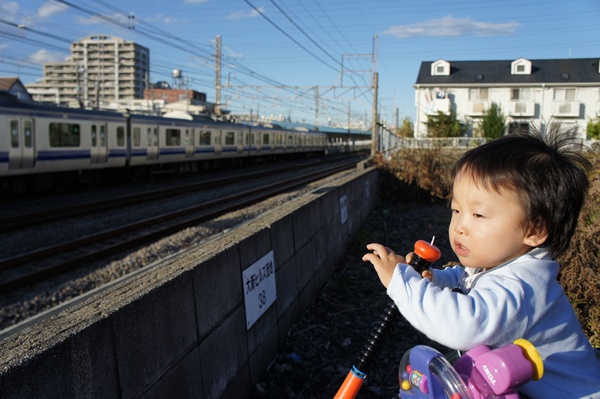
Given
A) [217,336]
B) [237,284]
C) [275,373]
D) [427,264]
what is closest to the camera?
[427,264]

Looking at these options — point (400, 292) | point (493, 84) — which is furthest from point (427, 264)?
point (493, 84)

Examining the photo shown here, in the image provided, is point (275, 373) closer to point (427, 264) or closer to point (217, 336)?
point (217, 336)

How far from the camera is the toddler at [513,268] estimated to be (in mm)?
1628

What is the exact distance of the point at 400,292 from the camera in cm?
169

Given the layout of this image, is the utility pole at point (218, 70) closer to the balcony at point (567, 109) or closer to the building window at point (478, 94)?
the building window at point (478, 94)

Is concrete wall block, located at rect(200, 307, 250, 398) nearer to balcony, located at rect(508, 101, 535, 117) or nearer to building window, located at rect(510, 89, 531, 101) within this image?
balcony, located at rect(508, 101, 535, 117)

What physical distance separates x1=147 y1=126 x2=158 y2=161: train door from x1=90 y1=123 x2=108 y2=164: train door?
3.25m

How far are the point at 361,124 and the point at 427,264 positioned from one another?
411ft

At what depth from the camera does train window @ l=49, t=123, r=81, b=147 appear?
17.1m

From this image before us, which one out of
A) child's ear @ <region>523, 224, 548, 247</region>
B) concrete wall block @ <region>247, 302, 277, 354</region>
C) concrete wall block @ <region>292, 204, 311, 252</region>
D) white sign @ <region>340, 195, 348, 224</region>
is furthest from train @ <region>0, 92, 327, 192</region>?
child's ear @ <region>523, 224, 548, 247</region>

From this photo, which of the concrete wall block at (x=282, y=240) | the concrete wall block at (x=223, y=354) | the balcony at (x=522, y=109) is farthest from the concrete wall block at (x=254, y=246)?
the balcony at (x=522, y=109)

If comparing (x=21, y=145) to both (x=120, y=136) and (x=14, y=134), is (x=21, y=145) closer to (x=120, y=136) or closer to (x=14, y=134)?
(x=14, y=134)

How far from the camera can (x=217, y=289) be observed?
3.15 meters

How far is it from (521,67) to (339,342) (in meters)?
51.4
